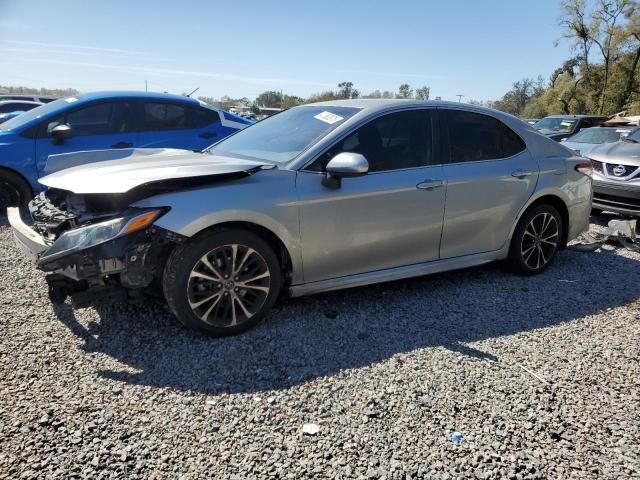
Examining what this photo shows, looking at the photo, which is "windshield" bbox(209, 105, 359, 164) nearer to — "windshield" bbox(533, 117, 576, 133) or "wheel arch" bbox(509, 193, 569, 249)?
"wheel arch" bbox(509, 193, 569, 249)

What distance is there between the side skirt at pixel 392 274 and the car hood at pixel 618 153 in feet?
12.9

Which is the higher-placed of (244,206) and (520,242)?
(244,206)

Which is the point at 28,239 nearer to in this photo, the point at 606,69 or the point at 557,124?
the point at 557,124

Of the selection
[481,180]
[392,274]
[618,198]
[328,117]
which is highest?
[328,117]

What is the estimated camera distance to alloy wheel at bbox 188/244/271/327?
328 cm

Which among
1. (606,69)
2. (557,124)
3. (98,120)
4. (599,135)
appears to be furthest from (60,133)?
(606,69)

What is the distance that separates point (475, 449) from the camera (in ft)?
7.93

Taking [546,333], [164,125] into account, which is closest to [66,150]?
[164,125]

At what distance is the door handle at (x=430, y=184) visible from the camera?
4.01 meters

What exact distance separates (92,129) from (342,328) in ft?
17.1

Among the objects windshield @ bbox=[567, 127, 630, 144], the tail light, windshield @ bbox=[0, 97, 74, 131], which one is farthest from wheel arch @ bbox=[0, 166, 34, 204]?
windshield @ bbox=[567, 127, 630, 144]

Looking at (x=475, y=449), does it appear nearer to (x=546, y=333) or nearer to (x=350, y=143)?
(x=546, y=333)

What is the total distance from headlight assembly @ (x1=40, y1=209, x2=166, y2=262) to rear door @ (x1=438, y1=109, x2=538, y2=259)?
2.41 metres

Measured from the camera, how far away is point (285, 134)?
416 centimetres
